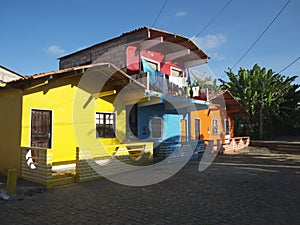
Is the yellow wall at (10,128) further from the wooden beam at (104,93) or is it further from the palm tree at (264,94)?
the palm tree at (264,94)

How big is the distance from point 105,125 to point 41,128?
2.87 m

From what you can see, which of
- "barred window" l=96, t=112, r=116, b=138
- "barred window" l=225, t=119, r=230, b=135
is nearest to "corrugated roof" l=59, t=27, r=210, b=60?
"barred window" l=96, t=112, r=116, b=138

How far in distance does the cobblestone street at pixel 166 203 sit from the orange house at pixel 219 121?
356 inches

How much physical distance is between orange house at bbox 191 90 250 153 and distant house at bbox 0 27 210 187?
8.65 feet

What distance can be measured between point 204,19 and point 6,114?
34.7 ft

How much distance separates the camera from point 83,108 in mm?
10008

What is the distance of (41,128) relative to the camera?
28.8ft

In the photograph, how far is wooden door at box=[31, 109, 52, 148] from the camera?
8547 mm

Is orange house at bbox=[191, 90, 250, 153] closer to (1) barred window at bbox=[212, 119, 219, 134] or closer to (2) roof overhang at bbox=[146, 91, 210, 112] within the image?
(1) barred window at bbox=[212, 119, 219, 134]

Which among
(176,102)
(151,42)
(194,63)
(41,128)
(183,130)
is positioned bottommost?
(183,130)

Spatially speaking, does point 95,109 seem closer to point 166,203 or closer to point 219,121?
point 166,203

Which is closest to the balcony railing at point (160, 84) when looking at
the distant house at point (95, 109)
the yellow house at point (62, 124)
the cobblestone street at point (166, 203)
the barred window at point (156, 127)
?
the distant house at point (95, 109)

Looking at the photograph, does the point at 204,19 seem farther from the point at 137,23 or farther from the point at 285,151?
the point at 285,151

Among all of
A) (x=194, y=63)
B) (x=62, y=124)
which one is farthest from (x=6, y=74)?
(x=194, y=63)
